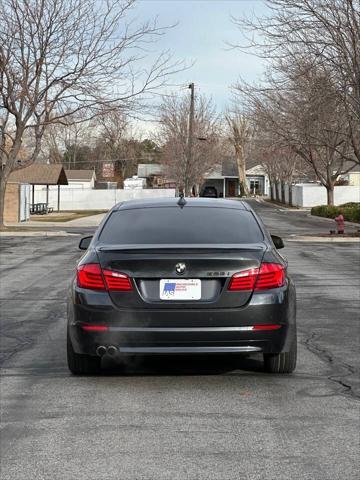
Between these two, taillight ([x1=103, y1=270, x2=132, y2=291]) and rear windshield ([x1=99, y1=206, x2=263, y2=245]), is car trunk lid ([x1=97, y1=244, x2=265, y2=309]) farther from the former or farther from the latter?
rear windshield ([x1=99, y1=206, x2=263, y2=245])

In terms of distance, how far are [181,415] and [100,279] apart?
4.25ft

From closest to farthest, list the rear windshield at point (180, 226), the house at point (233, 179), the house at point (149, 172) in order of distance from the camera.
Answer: the rear windshield at point (180, 226) < the house at point (233, 179) < the house at point (149, 172)

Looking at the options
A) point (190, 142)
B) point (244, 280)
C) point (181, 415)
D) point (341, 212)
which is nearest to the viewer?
point (181, 415)

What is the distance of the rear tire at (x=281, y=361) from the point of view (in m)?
6.45

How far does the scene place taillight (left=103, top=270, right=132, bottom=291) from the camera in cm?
600

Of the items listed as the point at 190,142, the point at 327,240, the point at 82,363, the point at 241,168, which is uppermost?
the point at 241,168

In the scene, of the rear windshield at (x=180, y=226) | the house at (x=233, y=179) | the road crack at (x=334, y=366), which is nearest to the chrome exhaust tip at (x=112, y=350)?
the rear windshield at (x=180, y=226)

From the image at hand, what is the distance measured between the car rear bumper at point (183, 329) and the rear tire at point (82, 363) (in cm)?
39

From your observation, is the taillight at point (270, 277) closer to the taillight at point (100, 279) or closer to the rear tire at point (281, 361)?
the rear tire at point (281, 361)

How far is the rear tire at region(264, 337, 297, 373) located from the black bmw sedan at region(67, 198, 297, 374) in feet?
0.51

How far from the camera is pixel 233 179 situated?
101 meters

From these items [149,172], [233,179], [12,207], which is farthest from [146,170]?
[12,207]

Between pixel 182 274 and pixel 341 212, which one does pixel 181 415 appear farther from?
pixel 341 212

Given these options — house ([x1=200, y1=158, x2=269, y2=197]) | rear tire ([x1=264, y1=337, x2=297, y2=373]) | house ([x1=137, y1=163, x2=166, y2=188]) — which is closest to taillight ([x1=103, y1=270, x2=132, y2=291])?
rear tire ([x1=264, y1=337, x2=297, y2=373])
